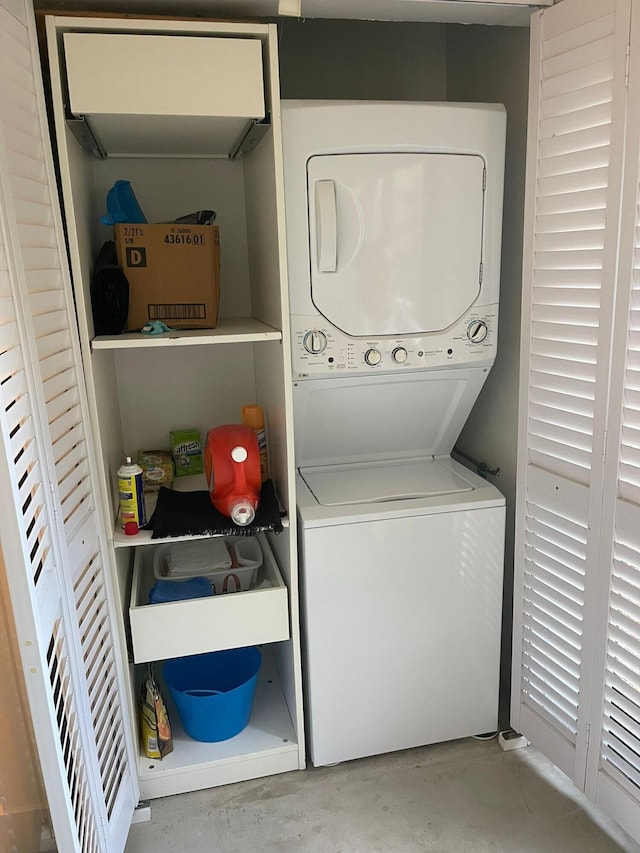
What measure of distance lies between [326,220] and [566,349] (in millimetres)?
697

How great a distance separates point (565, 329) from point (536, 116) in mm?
543

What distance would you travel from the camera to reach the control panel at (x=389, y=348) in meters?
1.82

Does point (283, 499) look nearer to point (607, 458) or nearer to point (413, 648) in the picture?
point (413, 648)

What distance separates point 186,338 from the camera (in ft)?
5.41

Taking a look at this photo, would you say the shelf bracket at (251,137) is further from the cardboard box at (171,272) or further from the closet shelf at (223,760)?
the closet shelf at (223,760)

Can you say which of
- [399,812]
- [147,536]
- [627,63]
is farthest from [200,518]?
[627,63]

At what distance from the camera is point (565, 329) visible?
5.38ft

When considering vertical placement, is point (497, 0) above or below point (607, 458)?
above

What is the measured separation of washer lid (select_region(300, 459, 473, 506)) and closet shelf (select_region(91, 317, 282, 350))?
53 centimetres

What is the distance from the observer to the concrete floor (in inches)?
70.2

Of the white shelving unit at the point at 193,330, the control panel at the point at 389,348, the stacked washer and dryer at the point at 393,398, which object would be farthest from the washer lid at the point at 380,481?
the control panel at the point at 389,348

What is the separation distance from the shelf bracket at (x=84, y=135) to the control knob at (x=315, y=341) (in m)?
0.76

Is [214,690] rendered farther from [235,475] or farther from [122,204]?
A: [122,204]

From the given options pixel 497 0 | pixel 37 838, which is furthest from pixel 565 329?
pixel 37 838
